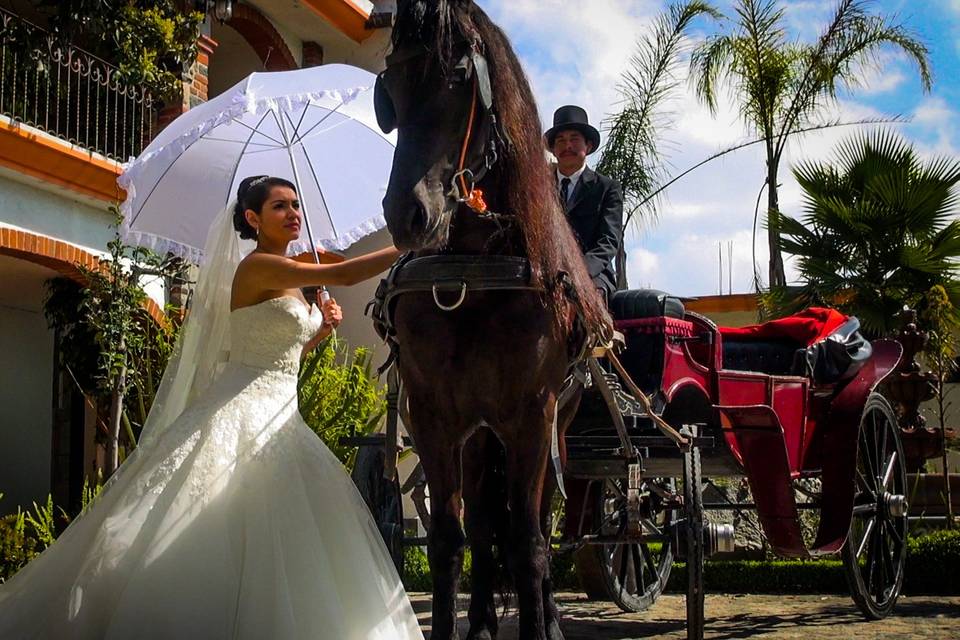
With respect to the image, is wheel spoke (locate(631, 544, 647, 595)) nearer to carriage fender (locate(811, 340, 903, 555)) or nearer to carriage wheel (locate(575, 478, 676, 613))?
carriage wheel (locate(575, 478, 676, 613))

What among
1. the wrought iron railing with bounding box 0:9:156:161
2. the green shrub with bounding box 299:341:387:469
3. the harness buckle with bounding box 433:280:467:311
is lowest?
the green shrub with bounding box 299:341:387:469

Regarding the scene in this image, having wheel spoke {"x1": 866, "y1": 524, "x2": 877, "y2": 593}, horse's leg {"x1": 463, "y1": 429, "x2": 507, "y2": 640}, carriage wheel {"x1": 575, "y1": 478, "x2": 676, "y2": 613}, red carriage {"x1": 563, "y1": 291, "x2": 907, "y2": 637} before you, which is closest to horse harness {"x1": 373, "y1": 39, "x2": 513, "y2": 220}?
horse's leg {"x1": 463, "y1": 429, "x2": 507, "y2": 640}

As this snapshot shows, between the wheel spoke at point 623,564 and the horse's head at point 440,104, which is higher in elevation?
the horse's head at point 440,104

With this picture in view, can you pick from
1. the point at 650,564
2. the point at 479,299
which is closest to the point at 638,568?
the point at 650,564

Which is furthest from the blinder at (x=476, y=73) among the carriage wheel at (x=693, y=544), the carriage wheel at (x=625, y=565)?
the carriage wheel at (x=625, y=565)

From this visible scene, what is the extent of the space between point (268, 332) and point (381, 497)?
55.3 inches

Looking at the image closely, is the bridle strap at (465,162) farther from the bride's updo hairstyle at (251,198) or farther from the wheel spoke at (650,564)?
the wheel spoke at (650,564)

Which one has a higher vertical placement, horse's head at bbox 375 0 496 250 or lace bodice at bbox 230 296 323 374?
horse's head at bbox 375 0 496 250

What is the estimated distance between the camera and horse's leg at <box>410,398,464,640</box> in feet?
13.6

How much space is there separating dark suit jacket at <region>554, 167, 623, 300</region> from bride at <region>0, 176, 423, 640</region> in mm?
1214

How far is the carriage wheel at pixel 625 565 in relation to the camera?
680cm

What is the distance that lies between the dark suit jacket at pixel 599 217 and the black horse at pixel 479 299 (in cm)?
114

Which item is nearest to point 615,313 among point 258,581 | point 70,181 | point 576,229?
point 576,229

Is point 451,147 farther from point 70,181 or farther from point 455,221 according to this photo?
point 70,181
